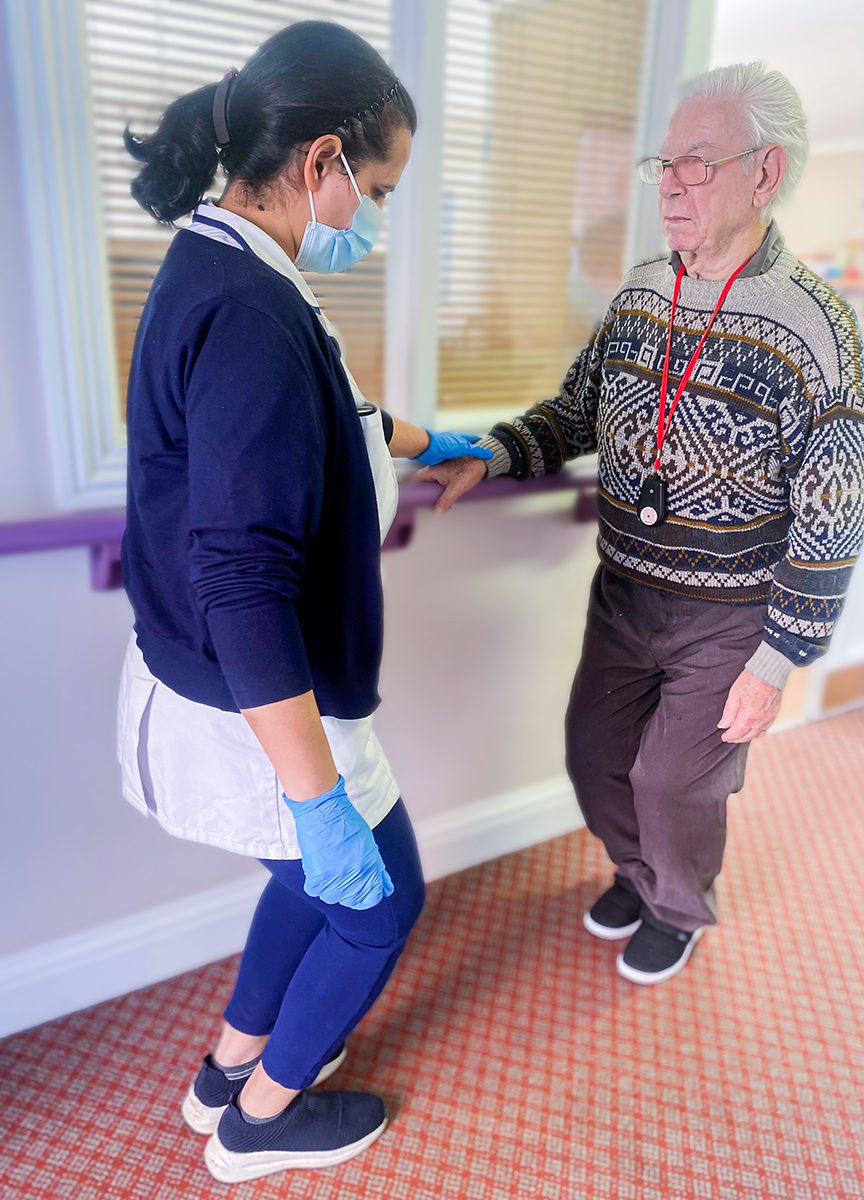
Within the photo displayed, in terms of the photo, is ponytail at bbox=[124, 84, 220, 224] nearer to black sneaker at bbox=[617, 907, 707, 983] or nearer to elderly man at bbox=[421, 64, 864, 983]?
elderly man at bbox=[421, 64, 864, 983]

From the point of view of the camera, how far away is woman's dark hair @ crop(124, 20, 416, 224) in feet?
2.84

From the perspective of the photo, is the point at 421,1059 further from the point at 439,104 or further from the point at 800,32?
the point at 800,32

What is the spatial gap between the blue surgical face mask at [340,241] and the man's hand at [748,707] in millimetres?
816

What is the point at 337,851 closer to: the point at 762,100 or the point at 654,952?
the point at 654,952

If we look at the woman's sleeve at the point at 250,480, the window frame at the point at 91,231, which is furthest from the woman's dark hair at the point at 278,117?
the window frame at the point at 91,231

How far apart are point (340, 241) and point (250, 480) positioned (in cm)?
32

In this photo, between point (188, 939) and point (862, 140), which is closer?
point (188, 939)

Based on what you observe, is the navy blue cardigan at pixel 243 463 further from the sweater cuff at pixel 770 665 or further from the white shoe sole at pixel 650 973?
the white shoe sole at pixel 650 973

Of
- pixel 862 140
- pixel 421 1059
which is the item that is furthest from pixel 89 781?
pixel 862 140

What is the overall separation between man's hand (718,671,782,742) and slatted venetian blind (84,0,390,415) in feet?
3.41

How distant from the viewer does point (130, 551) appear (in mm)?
1000

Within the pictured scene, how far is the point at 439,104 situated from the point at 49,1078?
5.63 feet

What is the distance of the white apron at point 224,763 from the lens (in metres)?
1.02

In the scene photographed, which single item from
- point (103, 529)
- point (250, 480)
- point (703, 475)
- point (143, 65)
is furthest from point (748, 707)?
point (143, 65)
